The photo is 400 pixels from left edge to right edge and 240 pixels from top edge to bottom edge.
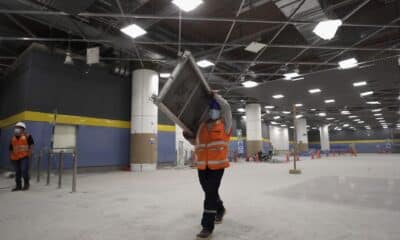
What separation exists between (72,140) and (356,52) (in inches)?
491

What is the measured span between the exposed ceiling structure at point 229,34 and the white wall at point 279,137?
2113 centimetres

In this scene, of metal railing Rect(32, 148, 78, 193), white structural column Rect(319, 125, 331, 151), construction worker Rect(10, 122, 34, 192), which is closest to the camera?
metal railing Rect(32, 148, 78, 193)

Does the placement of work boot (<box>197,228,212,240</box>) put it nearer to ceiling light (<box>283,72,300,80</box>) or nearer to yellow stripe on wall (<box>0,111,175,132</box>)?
yellow stripe on wall (<box>0,111,175,132</box>)

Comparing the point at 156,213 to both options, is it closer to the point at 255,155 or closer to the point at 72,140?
the point at 72,140

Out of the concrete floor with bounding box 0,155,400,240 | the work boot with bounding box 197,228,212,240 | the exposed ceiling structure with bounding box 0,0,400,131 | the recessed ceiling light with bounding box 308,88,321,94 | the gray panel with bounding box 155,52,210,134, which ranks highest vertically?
the exposed ceiling structure with bounding box 0,0,400,131

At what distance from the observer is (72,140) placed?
1002 cm

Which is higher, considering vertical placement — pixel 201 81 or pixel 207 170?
pixel 201 81

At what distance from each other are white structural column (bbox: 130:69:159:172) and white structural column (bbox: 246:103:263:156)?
10294 millimetres

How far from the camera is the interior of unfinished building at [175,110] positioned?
8.76 ft

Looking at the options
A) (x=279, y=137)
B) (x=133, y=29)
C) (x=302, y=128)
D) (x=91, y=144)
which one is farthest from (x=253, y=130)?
(x=279, y=137)

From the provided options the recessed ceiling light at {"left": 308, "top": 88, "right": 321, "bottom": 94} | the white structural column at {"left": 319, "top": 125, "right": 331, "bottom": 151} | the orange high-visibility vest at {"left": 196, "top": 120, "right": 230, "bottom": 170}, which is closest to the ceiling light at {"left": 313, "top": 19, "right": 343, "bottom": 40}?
the orange high-visibility vest at {"left": 196, "top": 120, "right": 230, "bottom": 170}

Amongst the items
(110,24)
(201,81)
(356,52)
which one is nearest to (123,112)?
(110,24)

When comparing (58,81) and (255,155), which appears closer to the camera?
(58,81)

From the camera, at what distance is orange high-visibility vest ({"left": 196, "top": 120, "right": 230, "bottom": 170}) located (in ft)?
8.05
